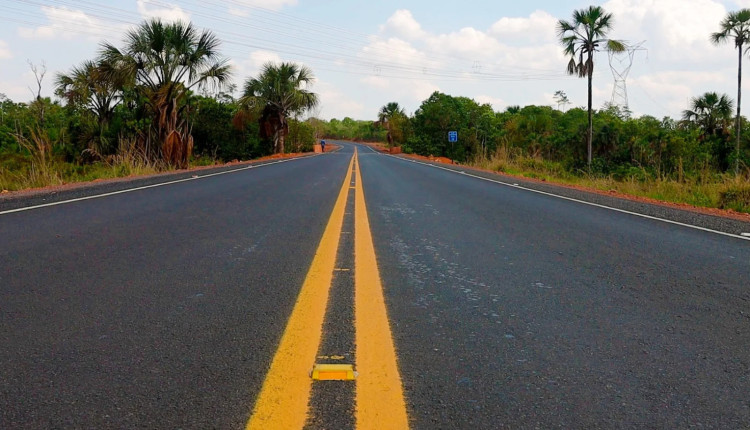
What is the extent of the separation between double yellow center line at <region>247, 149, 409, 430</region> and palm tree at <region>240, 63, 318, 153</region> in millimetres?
38077

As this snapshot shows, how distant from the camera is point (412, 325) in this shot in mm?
2885

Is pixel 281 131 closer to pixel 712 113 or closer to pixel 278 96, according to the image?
pixel 278 96

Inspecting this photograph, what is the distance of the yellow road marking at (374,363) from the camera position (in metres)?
1.89

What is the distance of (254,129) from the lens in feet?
147

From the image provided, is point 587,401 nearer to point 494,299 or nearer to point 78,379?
point 494,299

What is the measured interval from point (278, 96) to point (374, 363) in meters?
41.8

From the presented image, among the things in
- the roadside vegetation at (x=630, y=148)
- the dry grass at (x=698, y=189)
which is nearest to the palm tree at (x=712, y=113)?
the roadside vegetation at (x=630, y=148)

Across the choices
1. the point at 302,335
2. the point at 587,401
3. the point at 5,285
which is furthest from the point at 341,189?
the point at 587,401

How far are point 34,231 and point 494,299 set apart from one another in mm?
5065

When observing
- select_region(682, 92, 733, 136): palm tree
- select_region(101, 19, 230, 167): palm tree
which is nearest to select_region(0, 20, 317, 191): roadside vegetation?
select_region(101, 19, 230, 167): palm tree

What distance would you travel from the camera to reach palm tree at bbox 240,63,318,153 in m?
41.0

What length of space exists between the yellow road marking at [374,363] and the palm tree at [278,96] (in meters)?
38.1

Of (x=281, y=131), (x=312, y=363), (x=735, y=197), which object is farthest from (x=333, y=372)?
(x=281, y=131)

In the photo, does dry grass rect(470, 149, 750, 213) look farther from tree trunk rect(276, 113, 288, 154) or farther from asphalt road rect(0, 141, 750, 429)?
tree trunk rect(276, 113, 288, 154)
